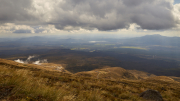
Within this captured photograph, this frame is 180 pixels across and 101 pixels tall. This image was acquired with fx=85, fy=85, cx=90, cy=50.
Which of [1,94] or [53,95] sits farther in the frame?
[53,95]

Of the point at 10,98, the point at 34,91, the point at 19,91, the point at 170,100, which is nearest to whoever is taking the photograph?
the point at 10,98

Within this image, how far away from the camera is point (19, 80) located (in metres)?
Answer: 4.76

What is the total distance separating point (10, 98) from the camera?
125 inches

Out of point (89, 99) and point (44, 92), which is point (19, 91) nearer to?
point (44, 92)

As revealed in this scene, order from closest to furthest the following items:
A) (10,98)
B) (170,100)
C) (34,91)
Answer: (10,98) < (34,91) < (170,100)

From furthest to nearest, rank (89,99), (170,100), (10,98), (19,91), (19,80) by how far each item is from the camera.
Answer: (170,100), (89,99), (19,80), (19,91), (10,98)

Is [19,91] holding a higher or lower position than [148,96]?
higher

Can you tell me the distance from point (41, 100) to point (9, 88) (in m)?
1.73

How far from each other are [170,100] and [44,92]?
454 inches

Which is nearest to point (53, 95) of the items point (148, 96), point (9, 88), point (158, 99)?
point (9, 88)

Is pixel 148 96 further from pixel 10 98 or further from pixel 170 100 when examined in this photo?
pixel 10 98

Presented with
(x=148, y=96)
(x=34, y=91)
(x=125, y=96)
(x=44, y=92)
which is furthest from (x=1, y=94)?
(x=148, y=96)

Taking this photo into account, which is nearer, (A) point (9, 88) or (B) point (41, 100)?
(B) point (41, 100)

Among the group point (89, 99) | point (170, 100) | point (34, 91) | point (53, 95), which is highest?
point (34, 91)
